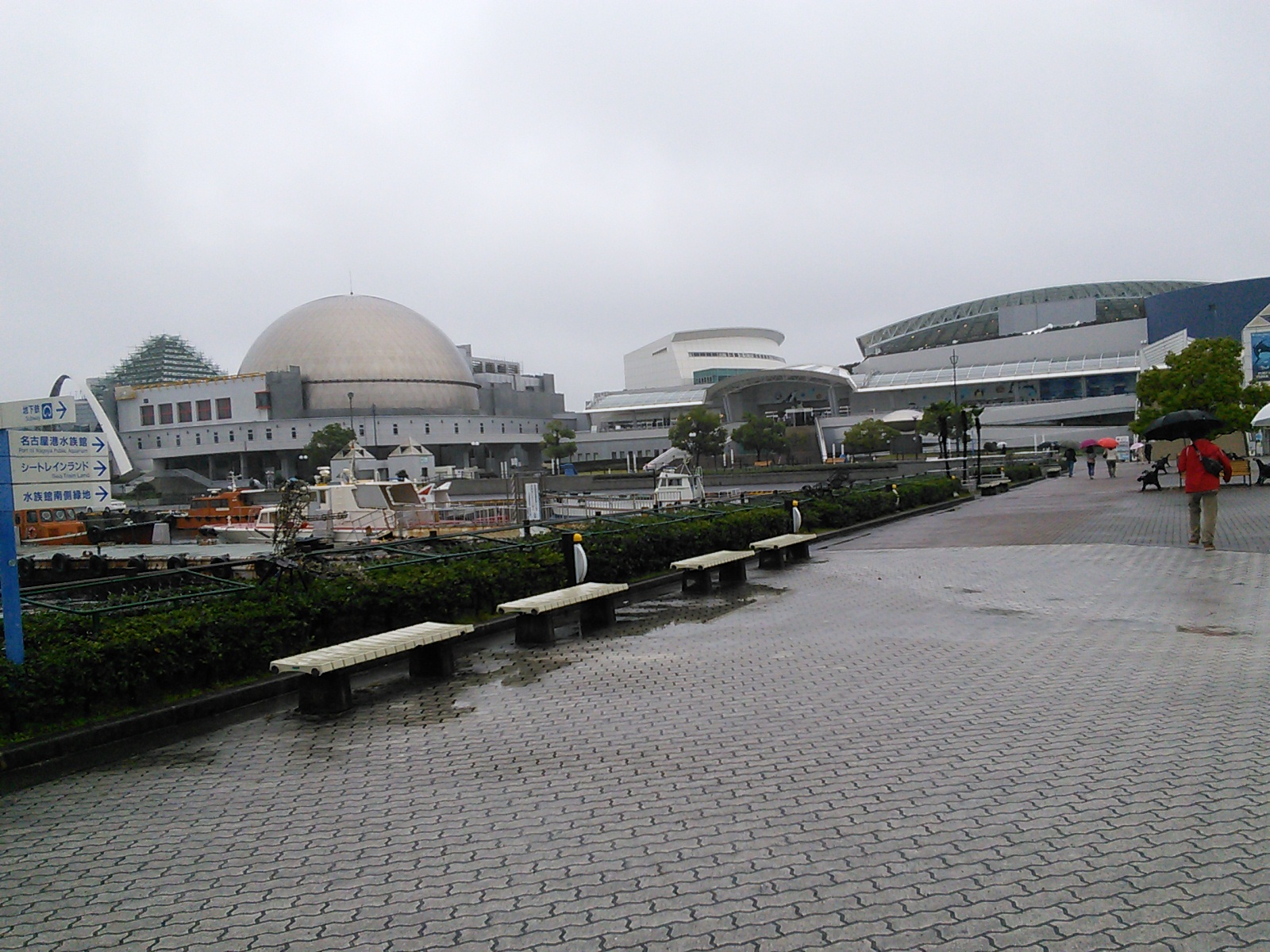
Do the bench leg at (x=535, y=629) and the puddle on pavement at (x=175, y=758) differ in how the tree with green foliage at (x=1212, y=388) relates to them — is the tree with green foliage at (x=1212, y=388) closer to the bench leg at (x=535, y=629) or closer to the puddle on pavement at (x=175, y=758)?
the bench leg at (x=535, y=629)

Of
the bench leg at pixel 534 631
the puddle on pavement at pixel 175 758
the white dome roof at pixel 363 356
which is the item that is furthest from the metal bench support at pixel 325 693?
the white dome roof at pixel 363 356

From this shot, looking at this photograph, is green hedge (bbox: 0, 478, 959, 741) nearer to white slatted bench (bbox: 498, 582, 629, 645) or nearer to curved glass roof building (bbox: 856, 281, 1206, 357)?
white slatted bench (bbox: 498, 582, 629, 645)

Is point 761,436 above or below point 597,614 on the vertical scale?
above

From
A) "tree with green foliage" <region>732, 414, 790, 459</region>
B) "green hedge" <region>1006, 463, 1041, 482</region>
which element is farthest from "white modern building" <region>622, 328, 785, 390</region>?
"green hedge" <region>1006, 463, 1041, 482</region>

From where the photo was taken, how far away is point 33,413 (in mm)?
6473

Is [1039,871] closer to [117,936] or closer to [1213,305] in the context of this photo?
[117,936]

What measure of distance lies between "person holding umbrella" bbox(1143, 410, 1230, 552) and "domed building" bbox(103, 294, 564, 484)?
6534 cm

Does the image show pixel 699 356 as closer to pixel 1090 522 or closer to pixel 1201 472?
pixel 1090 522

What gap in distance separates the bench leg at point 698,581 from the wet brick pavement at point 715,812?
373 cm

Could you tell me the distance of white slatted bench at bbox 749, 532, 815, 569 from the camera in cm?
1394

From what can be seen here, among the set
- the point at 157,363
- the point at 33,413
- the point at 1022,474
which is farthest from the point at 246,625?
the point at 157,363

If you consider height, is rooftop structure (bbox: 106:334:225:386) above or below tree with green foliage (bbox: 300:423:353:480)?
above

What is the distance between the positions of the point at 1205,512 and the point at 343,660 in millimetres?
12408

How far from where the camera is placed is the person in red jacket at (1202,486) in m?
13.5
